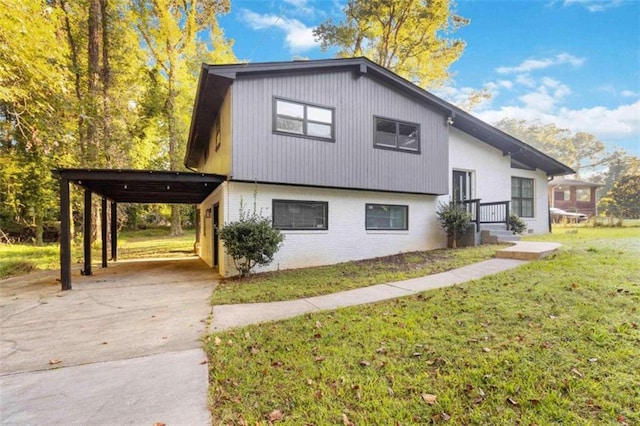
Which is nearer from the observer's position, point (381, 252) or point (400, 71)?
point (381, 252)

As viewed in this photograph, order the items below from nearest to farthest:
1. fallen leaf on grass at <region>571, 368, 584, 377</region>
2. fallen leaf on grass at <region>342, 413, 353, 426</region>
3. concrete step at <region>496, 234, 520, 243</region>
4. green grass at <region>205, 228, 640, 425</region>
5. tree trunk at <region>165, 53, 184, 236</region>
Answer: fallen leaf on grass at <region>342, 413, 353, 426</region>, green grass at <region>205, 228, 640, 425</region>, fallen leaf on grass at <region>571, 368, 584, 377</region>, concrete step at <region>496, 234, 520, 243</region>, tree trunk at <region>165, 53, 184, 236</region>

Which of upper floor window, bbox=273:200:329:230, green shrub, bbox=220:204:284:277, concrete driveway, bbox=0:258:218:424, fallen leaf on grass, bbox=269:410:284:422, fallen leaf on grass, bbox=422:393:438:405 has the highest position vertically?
upper floor window, bbox=273:200:329:230

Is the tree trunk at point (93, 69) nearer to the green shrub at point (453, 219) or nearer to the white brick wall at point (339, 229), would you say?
the white brick wall at point (339, 229)

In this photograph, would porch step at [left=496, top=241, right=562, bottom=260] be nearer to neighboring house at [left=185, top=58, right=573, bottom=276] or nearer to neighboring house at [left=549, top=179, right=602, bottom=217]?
neighboring house at [left=185, top=58, right=573, bottom=276]

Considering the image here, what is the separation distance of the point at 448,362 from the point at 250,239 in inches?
200

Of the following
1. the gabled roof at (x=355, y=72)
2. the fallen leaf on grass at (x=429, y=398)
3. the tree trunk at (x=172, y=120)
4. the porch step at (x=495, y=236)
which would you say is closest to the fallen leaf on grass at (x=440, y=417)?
the fallen leaf on grass at (x=429, y=398)

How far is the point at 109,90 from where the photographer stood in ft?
48.0

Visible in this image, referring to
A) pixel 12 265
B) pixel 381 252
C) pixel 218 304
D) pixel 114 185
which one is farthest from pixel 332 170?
pixel 12 265

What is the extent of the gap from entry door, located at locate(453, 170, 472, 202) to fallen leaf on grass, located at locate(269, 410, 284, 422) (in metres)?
11.5

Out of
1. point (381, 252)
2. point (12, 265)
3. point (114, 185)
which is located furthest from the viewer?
point (381, 252)

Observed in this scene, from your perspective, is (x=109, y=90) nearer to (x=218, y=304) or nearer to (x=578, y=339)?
(x=218, y=304)

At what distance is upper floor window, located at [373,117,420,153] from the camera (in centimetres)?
977

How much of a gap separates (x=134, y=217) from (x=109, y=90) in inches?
571

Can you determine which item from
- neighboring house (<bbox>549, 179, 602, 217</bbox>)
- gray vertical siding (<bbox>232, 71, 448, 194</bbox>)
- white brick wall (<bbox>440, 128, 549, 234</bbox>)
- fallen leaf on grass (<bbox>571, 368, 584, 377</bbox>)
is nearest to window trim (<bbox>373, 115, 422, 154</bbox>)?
gray vertical siding (<bbox>232, 71, 448, 194</bbox>)
